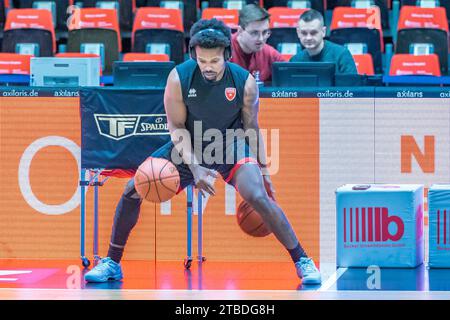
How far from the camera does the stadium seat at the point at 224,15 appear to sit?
1261 cm

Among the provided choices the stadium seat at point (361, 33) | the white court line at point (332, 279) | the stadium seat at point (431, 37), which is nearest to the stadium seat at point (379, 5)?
the stadium seat at point (361, 33)

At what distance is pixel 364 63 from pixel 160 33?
254cm

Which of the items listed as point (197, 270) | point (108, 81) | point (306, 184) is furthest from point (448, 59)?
point (197, 270)

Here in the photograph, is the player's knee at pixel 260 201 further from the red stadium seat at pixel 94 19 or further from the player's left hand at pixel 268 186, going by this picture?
the red stadium seat at pixel 94 19

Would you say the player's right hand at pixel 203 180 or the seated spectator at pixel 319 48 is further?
the seated spectator at pixel 319 48

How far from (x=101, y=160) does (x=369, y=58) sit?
Result: 4.35 meters

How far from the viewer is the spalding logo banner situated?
7977 mm

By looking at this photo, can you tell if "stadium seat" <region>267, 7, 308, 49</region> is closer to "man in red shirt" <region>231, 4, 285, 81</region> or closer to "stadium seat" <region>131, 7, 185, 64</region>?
"stadium seat" <region>131, 7, 185, 64</region>

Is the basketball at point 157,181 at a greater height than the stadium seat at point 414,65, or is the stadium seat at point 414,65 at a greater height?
the stadium seat at point 414,65

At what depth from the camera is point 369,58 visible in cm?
1152

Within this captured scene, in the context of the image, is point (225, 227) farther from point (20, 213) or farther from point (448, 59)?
point (448, 59)

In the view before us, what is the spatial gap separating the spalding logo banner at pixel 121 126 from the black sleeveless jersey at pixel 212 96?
2.60 feet

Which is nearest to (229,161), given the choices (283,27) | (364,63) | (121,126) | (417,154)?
(121,126)

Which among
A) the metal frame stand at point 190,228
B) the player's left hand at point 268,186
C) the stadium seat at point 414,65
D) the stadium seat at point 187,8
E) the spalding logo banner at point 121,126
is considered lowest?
the metal frame stand at point 190,228
